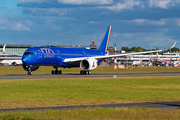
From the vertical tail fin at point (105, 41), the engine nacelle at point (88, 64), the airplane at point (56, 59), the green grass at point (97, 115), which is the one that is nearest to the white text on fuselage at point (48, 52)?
the airplane at point (56, 59)

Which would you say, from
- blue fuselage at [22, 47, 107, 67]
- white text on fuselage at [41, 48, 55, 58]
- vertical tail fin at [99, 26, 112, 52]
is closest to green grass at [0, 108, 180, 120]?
blue fuselage at [22, 47, 107, 67]

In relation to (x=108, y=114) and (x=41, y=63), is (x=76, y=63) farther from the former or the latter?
(x=108, y=114)

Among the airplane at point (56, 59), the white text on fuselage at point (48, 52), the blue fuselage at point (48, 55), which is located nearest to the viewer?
the blue fuselage at point (48, 55)

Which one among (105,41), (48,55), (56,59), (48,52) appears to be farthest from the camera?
(105,41)

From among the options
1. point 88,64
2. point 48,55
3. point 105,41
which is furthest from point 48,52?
point 105,41

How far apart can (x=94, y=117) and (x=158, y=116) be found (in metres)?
3.29

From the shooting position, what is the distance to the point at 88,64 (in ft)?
185

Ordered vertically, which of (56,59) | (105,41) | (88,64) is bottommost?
(88,64)

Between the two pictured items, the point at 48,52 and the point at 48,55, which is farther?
the point at 48,52

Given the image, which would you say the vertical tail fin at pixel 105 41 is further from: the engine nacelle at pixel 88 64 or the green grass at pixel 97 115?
the green grass at pixel 97 115

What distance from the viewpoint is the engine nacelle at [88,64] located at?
2200 inches

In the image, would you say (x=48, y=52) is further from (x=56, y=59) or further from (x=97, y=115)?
(x=97, y=115)

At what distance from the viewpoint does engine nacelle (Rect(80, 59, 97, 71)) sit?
183 ft

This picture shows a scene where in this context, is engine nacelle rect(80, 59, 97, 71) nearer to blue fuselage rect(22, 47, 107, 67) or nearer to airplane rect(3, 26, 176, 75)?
airplane rect(3, 26, 176, 75)
